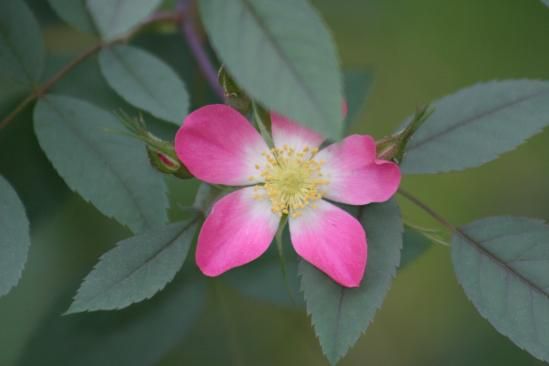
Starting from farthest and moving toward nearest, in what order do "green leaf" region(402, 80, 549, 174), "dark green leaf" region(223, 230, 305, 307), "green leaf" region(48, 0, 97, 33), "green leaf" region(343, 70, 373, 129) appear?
"green leaf" region(343, 70, 373, 129) → "dark green leaf" region(223, 230, 305, 307) → "green leaf" region(48, 0, 97, 33) → "green leaf" region(402, 80, 549, 174)

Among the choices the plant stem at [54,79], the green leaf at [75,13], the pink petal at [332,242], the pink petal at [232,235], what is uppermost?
the green leaf at [75,13]

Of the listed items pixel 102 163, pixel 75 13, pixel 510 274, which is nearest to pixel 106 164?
pixel 102 163

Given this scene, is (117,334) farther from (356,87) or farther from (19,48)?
(356,87)

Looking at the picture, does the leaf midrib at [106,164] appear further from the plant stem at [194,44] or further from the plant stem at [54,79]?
the plant stem at [194,44]

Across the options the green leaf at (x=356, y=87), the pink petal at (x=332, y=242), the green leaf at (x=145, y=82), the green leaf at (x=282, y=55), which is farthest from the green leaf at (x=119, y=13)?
the green leaf at (x=356, y=87)

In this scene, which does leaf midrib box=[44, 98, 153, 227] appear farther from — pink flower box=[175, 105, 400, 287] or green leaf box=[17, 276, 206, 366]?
green leaf box=[17, 276, 206, 366]

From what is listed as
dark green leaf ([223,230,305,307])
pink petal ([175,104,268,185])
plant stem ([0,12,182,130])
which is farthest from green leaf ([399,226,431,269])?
plant stem ([0,12,182,130])

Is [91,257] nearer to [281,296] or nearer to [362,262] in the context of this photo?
[281,296]
